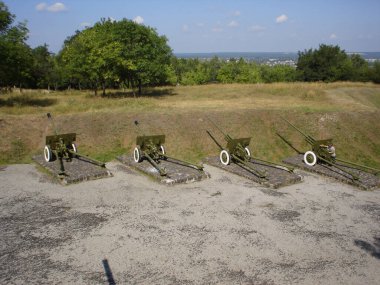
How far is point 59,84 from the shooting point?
2010 inches

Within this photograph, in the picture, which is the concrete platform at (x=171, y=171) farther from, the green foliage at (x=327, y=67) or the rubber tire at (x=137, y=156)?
the green foliage at (x=327, y=67)

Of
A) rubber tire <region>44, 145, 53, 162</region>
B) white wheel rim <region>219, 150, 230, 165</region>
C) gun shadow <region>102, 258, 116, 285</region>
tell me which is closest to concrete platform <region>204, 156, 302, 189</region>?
white wheel rim <region>219, 150, 230, 165</region>

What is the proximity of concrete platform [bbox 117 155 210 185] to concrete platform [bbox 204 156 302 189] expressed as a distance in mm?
1495

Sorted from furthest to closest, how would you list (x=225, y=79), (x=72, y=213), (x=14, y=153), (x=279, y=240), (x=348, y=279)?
(x=225, y=79), (x=14, y=153), (x=72, y=213), (x=279, y=240), (x=348, y=279)

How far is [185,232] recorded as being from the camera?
9867 millimetres

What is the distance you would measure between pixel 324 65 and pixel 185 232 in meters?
52.8

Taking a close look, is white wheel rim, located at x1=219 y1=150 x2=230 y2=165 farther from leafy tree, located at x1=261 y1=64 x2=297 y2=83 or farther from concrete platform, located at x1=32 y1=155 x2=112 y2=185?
leafy tree, located at x1=261 y1=64 x2=297 y2=83

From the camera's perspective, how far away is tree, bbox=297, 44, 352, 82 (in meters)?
54.0

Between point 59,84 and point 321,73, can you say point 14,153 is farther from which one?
point 321,73

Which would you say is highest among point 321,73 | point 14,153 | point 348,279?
point 321,73

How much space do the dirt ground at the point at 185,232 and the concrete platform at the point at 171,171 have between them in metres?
0.39

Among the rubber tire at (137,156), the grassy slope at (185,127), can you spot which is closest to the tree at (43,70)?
the grassy slope at (185,127)

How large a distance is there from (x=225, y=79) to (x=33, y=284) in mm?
76146

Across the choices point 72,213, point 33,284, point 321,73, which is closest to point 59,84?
point 321,73
